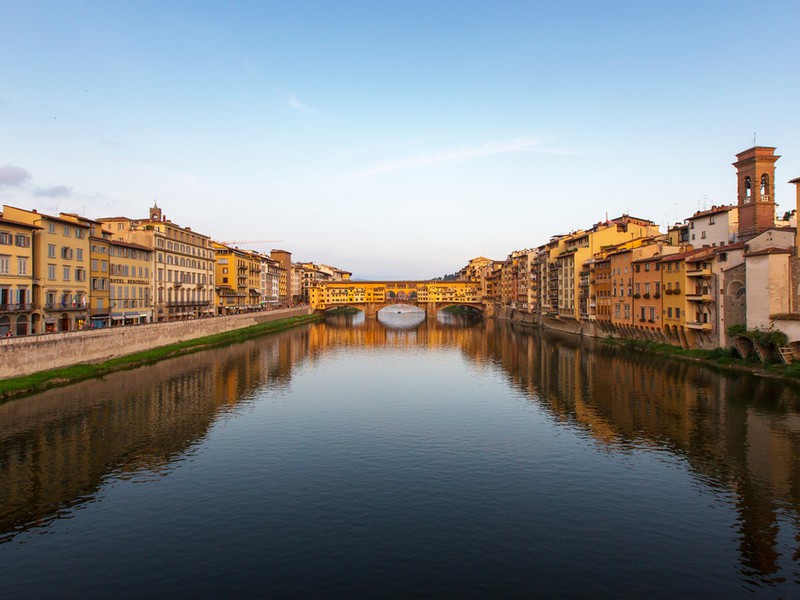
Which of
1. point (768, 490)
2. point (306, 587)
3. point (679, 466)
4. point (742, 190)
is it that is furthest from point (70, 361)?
point (742, 190)

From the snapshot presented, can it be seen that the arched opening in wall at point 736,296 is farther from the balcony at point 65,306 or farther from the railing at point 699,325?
the balcony at point 65,306

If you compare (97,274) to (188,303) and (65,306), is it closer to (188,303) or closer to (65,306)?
(65,306)

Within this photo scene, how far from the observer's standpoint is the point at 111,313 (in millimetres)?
53875

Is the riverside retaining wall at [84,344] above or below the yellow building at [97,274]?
below

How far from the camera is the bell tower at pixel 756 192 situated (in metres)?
45.7

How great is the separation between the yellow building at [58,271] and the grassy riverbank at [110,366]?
21.5 ft

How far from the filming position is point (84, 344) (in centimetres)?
4059

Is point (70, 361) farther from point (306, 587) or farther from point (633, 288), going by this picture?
point (633, 288)

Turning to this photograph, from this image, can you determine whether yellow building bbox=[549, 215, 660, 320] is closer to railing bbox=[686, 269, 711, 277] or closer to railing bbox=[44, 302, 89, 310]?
railing bbox=[686, 269, 711, 277]

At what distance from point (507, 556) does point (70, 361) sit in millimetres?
36852

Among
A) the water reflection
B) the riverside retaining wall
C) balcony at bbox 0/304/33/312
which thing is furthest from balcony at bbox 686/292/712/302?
balcony at bbox 0/304/33/312

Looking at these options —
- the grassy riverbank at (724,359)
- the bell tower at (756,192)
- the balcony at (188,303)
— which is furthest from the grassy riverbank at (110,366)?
the bell tower at (756,192)

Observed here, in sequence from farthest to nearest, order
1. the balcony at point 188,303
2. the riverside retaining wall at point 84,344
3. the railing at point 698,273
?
the balcony at point 188,303, the railing at point 698,273, the riverside retaining wall at point 84,344

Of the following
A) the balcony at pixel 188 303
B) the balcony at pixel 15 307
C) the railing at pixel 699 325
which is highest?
the balcony at pixel 188 303
